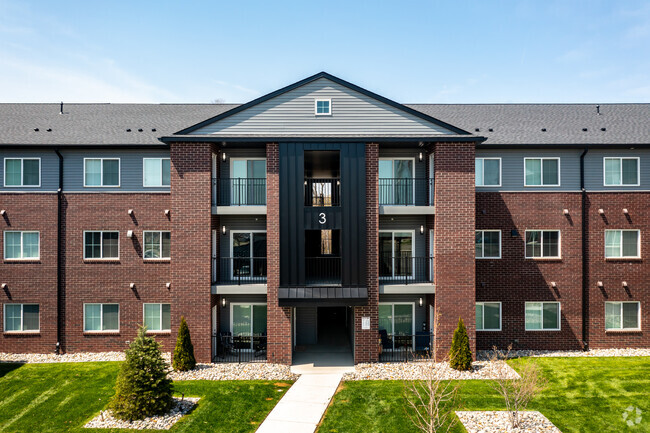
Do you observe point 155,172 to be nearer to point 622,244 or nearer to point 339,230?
point 339,230

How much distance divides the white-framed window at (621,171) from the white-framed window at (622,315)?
17.1 feet

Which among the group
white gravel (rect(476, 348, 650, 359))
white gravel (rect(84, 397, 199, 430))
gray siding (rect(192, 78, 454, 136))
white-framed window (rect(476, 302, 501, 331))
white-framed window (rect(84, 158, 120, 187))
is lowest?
white gravel (rect(84, 397, 199, 430))

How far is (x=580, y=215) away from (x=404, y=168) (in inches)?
309

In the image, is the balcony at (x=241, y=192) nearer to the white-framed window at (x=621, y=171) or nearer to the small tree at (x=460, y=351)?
the small tree at (x=460, y=351)

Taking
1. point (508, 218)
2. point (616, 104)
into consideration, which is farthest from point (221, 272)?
point (616, 104)

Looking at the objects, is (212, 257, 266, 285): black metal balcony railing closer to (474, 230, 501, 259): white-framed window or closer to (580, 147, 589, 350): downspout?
(474, 230, 501, 259): white-framed window

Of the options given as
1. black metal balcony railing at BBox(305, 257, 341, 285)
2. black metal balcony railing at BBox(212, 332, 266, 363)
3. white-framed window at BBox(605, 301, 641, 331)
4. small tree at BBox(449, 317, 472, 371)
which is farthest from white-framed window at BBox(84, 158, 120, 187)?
white-framed window at BBox(605, 301, 641, 331)

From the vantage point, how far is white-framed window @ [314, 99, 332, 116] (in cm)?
1519

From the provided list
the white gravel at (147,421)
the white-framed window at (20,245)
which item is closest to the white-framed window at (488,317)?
the white gravel at (147,421)

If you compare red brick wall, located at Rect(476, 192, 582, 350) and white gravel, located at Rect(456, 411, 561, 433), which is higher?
red brick wall, located at Rect(476, 192, 582, 350)

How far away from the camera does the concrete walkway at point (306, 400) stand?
34.9ft

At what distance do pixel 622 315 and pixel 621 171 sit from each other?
6.23m

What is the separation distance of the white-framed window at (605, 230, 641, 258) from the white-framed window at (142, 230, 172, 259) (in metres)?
18.9

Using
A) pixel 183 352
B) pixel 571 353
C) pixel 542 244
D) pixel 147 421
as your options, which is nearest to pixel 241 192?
pixel 183 352
